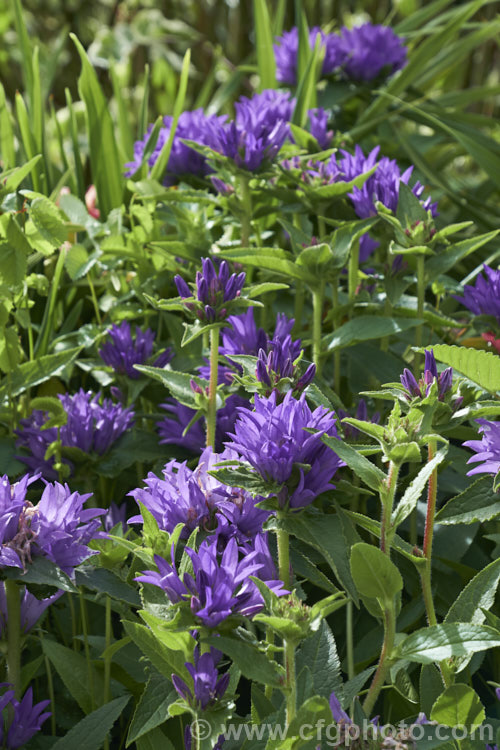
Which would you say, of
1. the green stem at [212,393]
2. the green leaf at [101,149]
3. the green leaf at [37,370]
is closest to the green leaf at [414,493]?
Result: the green stem at [212,393]

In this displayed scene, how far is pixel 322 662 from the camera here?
0.63 meters

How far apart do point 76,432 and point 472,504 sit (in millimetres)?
445

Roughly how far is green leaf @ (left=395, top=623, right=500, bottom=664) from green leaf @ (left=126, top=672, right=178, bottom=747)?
0.56ft

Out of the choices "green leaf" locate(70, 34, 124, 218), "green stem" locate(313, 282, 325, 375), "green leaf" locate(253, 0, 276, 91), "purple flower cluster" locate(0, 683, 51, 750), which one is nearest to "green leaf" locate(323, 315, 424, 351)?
"green stem" locate(313, 282, 325, 375)

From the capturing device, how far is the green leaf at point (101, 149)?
4.55ft

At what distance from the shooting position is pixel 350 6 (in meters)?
3.10

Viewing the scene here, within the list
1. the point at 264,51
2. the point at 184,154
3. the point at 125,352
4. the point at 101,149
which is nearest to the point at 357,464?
the point at 125,352

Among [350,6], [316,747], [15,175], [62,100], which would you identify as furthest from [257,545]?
[350,6]

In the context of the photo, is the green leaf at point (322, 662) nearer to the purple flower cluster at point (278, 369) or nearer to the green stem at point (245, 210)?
the purple flower cluster at point (278, 369)

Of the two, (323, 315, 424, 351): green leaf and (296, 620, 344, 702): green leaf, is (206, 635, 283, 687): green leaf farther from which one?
(323, 315, 424, 351): green leaf

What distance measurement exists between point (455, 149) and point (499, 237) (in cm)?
55

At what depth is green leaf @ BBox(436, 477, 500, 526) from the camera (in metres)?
0.69

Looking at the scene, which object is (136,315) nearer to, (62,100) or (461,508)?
(461,508)

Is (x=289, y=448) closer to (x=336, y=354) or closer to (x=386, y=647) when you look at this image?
(x=386, y=647)
